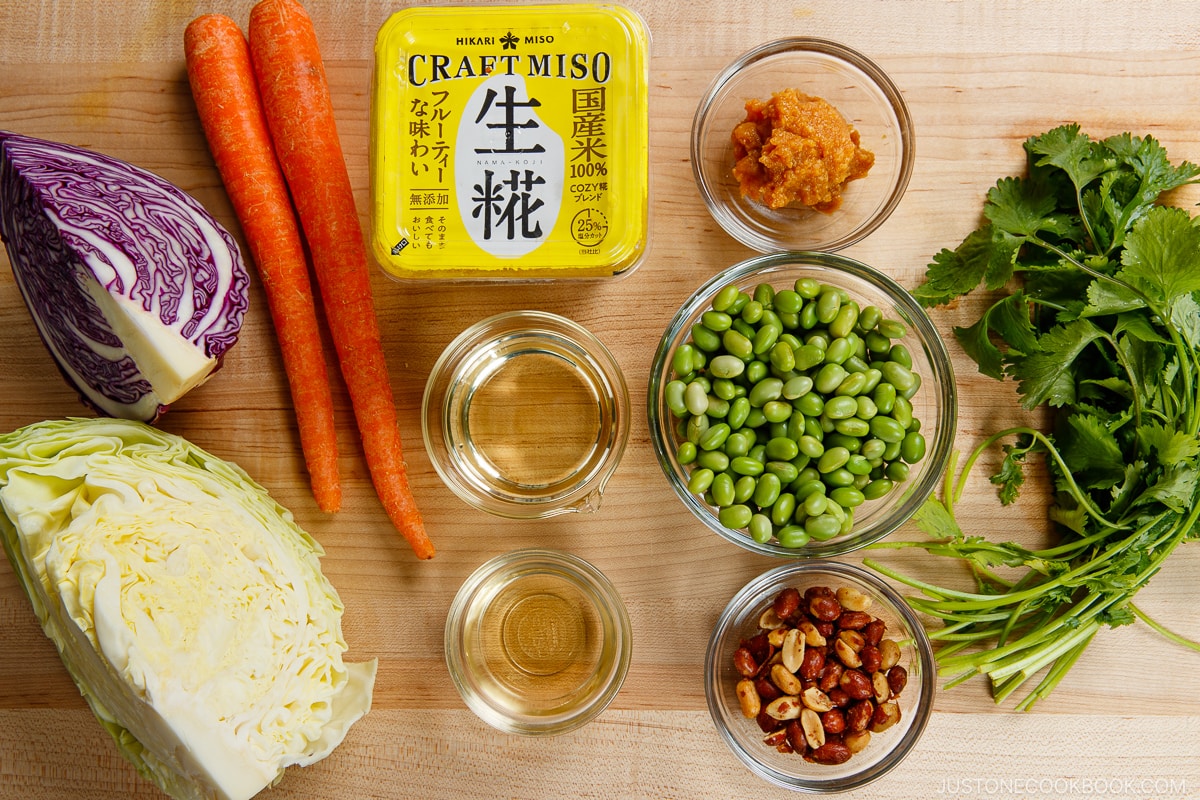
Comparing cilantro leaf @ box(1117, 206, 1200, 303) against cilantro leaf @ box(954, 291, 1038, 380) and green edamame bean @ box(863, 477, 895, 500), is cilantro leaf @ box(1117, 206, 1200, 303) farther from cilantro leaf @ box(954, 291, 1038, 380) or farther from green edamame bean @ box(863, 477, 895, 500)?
green edamame bean @ box(863, 477, 895, 500)

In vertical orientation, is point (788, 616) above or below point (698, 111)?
below

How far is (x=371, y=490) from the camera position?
162 centimetres

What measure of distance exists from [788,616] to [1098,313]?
76 centimetres

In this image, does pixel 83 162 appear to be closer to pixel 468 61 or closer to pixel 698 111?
pixel 468 61

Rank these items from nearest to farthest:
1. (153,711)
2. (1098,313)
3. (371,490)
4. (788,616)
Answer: (153,711), (1098,313), (788,616), (371,490)

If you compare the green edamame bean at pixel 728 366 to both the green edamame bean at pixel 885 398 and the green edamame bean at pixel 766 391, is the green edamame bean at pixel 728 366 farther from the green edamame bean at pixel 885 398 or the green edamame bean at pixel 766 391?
the green edamame bean at pixel 885 398

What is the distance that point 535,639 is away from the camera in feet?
5.38

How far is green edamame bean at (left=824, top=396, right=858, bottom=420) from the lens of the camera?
1.34 metres

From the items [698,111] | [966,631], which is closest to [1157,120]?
[698,111]

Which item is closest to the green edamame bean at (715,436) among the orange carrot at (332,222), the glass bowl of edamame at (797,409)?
the glass bowl of edamame at (797,409)

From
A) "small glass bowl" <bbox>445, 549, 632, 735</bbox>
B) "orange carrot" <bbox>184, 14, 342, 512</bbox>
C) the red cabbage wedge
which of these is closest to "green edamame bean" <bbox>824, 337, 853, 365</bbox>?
"small glass bowl" <bbox>445, 549, 632, 735</bbox>

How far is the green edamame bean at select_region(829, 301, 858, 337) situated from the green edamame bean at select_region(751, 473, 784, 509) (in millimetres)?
270

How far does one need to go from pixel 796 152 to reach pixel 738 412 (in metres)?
0.46

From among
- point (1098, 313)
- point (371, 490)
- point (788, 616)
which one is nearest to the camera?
point (1098, 313)
